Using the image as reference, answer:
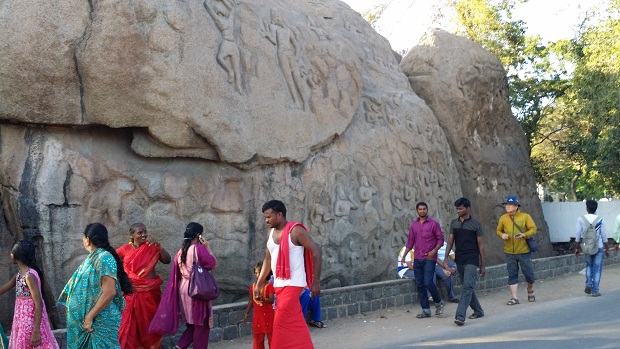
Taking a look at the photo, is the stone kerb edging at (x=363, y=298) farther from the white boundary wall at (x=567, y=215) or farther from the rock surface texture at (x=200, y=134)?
the white boundary wall at (x=567, y=215)

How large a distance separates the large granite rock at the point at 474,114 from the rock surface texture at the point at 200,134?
2635 mm

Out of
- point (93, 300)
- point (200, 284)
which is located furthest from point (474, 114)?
point (93, 300)

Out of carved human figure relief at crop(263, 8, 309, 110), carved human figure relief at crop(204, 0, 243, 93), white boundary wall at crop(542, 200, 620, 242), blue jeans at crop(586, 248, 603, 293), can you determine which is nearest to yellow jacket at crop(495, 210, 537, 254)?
blue jeans at crop(586, 248, 603, 293)

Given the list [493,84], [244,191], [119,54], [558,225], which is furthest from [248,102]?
[558,225]

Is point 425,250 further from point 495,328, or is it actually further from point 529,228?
point 529,228

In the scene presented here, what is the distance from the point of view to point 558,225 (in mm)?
19297

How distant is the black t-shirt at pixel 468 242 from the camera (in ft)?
30.6

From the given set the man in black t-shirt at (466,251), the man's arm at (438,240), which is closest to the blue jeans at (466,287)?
the man in black t-shirt at (466,251)

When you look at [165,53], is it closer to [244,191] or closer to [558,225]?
[244,191]

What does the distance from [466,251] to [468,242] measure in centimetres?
12

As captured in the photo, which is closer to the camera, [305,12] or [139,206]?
[139,206]

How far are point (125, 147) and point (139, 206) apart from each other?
79 centimetres

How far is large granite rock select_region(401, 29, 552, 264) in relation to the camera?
15.6 metres

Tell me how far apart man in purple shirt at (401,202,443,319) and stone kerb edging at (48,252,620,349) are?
0.78 metres
